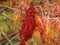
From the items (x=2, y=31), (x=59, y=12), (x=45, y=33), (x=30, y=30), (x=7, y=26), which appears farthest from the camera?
(x=7, y=26)

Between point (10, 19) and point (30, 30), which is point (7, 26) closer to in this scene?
point (10, 19)

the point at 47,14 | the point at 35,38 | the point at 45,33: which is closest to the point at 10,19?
the point at 35,38

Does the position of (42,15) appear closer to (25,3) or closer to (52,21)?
(52,21)

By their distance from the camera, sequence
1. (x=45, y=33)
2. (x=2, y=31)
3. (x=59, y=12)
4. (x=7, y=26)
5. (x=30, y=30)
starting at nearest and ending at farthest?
(x=30, y=30) < (x=45, y=33) < (x=59, y=12) < (x=2, y=31) < (x=7, y=26)

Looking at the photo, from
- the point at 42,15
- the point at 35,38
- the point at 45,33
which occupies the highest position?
the point at 42,15

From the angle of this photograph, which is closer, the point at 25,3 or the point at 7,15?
the point at 25,3

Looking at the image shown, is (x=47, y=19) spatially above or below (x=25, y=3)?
below

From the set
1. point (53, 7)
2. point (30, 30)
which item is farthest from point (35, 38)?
point (30, 30)

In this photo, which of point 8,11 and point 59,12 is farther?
point 8,11

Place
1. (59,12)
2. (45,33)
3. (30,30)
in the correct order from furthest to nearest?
(59,12) → (45,33) → (30,30)
